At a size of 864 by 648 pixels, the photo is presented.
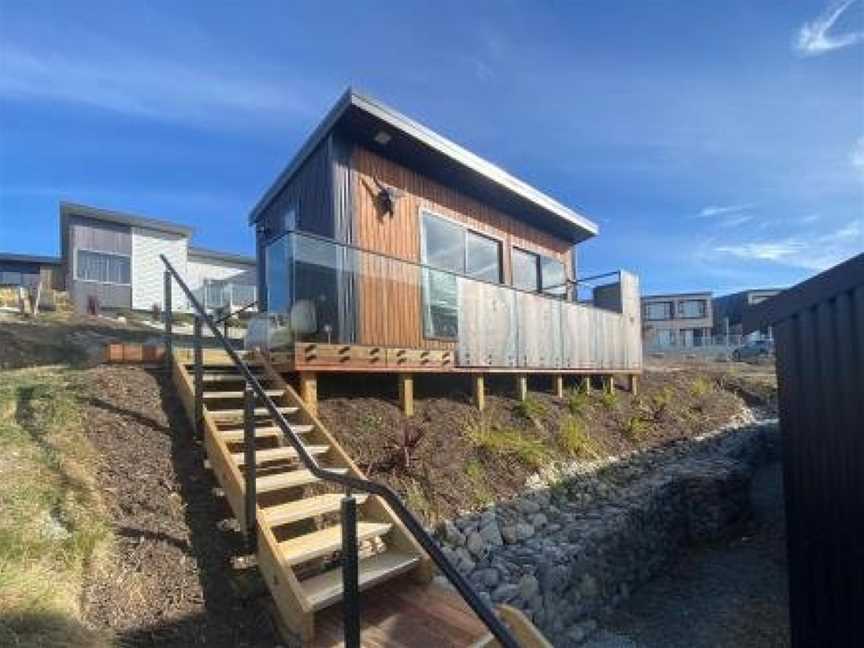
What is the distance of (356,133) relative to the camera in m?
9.34

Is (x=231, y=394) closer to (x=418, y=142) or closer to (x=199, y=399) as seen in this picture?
(x=199, y=399)

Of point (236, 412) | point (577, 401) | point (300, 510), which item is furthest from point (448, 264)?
point (300, 510)

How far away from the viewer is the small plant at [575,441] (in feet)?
29.0

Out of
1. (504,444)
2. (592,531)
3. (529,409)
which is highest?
(529,409)

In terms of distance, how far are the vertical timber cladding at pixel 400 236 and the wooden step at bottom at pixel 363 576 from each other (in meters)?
3.79

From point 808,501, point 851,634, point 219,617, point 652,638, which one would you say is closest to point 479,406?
point 652,638

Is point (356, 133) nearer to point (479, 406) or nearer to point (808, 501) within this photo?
point (479, 406)

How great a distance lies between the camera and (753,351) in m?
39.5

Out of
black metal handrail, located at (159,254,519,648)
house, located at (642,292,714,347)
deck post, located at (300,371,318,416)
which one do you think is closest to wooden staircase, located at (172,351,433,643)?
deck post, located at (300,371,318,416)

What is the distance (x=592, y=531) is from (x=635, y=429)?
450 cm

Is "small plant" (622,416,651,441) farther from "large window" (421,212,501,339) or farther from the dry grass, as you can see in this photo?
the dry grass

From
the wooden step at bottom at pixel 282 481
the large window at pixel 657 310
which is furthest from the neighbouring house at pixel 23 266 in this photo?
the large window at pixel 657 310

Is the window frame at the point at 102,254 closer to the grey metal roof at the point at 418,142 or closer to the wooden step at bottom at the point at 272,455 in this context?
the grey metal roof at the point at 418,142

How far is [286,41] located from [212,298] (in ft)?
68.5
